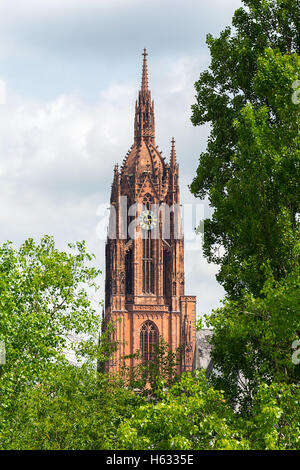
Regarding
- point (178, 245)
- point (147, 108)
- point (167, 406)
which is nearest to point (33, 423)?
point (167, 406)

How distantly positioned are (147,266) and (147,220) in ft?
19.0

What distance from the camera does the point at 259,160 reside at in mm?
24359

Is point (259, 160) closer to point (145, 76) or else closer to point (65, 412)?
point (65, 412)

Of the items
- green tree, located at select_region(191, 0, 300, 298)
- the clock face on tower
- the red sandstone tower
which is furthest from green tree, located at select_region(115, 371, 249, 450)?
the clock face on tower

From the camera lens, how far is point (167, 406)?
2098cm

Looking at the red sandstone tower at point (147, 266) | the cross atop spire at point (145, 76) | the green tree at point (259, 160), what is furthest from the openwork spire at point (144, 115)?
the green tree at point (259, 160)

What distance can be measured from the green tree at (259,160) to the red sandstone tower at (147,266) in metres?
81.4

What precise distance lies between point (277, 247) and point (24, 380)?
8968mm

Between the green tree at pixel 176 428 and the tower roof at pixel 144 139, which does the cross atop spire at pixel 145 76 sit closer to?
the tower roof at pixel 144 139

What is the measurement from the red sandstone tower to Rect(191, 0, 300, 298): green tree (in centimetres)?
8137

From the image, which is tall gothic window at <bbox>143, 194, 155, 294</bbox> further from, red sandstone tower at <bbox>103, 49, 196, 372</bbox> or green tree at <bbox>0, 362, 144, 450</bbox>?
green tree at <bbox>0, 362, 144, 450</bbox>

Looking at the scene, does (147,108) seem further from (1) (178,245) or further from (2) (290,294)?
(2) (290,294)

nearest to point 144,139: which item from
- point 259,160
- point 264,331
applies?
point 259,160

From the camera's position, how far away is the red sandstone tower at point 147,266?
112562 mm
